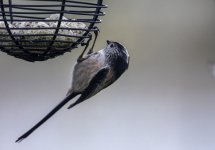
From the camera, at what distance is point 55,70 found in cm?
233

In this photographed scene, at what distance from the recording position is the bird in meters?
0.92

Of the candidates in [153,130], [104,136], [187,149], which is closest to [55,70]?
[104,136]

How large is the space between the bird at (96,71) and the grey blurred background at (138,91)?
1328 mm

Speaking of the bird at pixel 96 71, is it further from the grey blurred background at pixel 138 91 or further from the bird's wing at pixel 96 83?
the grey blurred background at pixel 138 91

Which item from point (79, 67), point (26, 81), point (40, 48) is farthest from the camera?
point (26, 81)

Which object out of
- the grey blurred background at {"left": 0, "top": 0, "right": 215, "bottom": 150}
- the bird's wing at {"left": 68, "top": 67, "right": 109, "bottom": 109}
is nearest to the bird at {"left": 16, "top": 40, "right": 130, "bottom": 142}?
the bird's wing at {"left": 68, "top": 67, "right": 109, "bottom": 109}

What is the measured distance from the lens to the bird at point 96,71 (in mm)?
924

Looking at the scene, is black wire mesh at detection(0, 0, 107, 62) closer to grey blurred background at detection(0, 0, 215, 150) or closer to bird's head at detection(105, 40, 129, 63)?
bird's head at detection(105, 40, 129, 63)

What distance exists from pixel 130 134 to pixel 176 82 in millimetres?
375

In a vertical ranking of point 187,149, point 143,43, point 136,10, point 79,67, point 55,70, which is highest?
point 79,67

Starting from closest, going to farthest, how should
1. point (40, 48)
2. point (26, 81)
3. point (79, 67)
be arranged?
point (40, 48) → point (79, 67) → point (26, 81)

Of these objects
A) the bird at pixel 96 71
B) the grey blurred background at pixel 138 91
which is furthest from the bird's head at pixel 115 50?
the grey blurred background at pixel 138 91

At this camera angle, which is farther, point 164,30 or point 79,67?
point 164,30

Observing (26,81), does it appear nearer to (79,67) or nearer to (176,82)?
(176,82)
